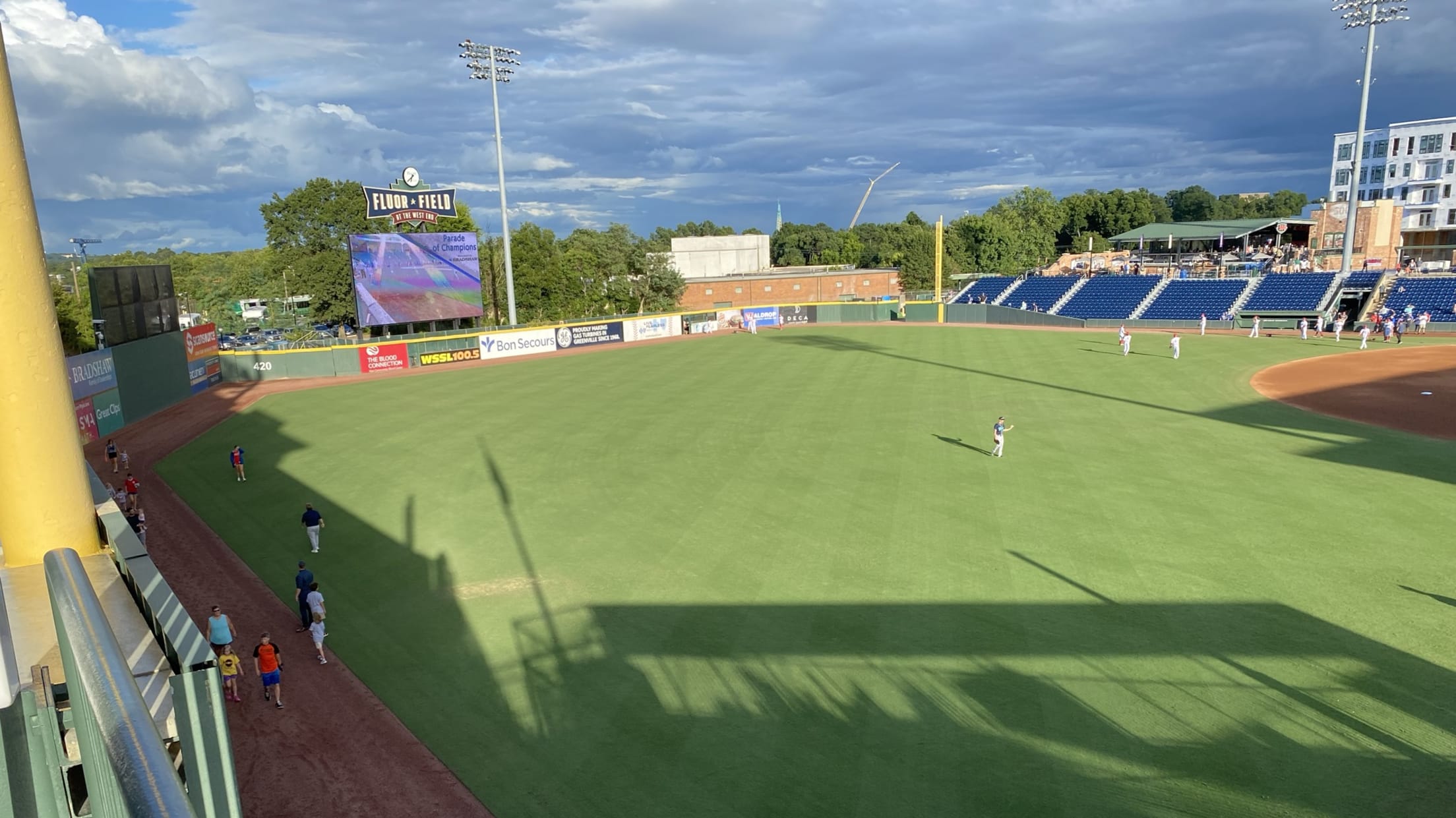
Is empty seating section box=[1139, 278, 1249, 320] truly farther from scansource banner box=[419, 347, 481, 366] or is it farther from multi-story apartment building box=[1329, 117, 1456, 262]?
scansource banner box=[419, 347, 481, 366]

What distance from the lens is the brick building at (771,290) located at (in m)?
91.9

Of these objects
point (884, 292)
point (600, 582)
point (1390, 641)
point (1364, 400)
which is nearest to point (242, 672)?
point (600, 582)

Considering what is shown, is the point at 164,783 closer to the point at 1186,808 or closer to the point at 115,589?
the point at 115,589

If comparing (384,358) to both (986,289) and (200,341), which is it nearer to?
(200,341)

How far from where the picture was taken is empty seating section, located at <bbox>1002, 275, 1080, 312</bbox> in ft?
238

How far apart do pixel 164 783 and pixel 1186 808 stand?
37.6 ft

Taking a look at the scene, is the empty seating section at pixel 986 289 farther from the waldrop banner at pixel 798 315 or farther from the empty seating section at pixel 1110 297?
the waldrop banner at pixel 798 315

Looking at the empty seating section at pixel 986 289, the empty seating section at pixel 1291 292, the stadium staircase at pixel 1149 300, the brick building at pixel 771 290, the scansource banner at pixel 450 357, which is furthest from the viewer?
the brick building at pixel 771 290

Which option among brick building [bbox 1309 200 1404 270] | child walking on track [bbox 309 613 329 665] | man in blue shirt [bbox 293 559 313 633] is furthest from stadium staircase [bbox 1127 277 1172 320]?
child walking on track [bbox 309 613 329 665]

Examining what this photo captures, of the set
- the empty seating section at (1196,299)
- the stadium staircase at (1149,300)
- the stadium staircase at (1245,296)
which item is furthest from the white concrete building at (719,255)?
the stadium staircase at (1245,296)

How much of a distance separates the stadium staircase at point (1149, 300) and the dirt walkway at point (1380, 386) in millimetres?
19049

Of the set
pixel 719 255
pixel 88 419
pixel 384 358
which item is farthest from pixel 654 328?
pixel 719 255

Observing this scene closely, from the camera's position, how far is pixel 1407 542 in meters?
17.5

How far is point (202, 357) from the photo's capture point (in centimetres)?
4266
